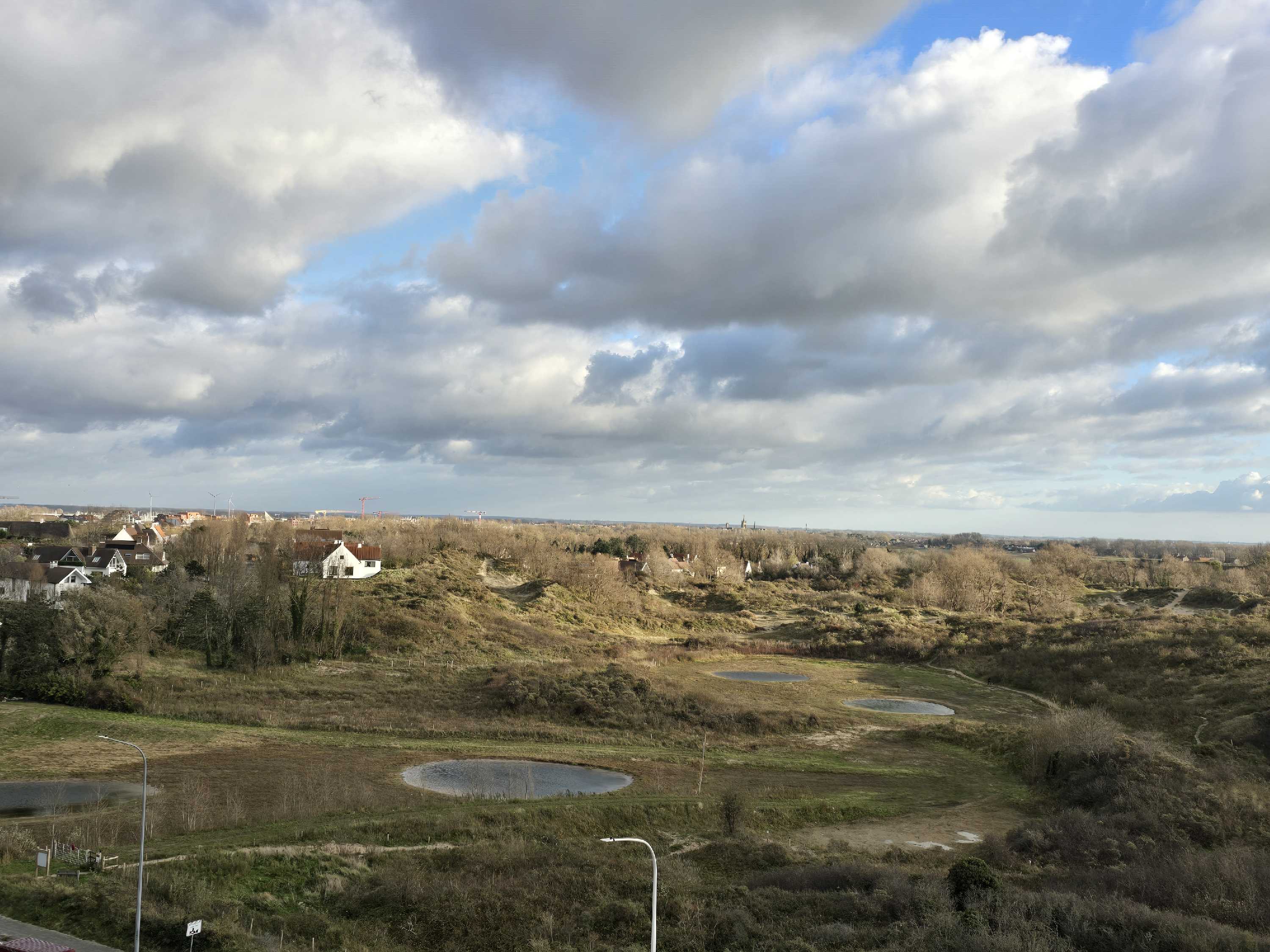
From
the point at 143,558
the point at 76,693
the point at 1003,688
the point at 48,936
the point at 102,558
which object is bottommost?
the point at 1003,688

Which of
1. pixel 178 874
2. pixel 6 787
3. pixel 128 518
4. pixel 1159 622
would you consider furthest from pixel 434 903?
pixel 128 518

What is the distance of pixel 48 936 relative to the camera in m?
21.0

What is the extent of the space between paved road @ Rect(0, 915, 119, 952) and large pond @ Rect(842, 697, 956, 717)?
51678 millimetres

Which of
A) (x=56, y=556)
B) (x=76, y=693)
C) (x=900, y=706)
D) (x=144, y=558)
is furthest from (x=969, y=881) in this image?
(x=144, y=558)

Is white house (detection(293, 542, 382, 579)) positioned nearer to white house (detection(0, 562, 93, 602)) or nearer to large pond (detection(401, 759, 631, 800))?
white house (detection(0, 562, 93, 602))

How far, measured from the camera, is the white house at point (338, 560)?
95.0 metres

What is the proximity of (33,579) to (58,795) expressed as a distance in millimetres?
57321

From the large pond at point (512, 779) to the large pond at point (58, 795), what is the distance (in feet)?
40.5

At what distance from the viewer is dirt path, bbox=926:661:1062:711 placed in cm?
6381

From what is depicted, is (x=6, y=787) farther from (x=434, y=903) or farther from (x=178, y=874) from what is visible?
(x=434, y=903)

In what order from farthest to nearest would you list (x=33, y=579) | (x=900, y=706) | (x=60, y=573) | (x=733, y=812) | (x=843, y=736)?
(x=60, y=573) → (x=33, y=579) → (x=900, y=706) → (x=843, y=736) → (x=733, y=812)

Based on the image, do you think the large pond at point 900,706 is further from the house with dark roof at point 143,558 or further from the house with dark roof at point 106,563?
the house with dark roof at point 106,563

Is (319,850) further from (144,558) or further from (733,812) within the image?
(144,558)

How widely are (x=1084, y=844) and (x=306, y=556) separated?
91602 mm
